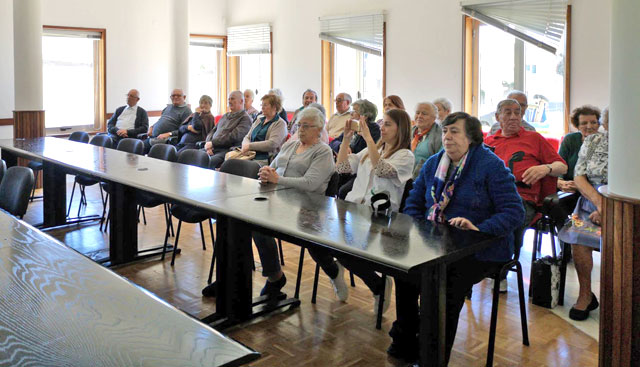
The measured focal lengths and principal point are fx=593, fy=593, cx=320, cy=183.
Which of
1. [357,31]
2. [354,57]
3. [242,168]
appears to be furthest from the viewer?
[354,57]

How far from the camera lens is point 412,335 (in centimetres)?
285

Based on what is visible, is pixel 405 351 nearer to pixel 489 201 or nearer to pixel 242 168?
pixel 489 201

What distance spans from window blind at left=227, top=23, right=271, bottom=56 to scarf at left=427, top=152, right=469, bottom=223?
7.53 meters

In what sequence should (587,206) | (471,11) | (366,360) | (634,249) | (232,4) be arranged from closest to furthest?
(634,249)
(366,360)
(587,206)
(471,11)
(232,4)

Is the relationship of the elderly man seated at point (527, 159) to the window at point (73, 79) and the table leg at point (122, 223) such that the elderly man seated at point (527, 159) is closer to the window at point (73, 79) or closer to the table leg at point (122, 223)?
the table leg at point (122, 223)

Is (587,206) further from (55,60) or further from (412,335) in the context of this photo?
(55,60)

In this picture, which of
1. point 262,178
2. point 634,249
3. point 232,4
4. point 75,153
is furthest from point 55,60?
point 634,249

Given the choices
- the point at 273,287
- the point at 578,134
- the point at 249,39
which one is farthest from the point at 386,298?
the point at 249,39

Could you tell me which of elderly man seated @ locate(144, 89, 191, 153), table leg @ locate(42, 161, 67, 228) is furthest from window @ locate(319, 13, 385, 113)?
table leg @ locate(42, 161, 67, 228)

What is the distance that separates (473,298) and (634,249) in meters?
1.63

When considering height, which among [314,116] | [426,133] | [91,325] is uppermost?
[314,116]

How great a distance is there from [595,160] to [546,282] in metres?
0.80

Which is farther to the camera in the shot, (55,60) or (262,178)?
(55,60)

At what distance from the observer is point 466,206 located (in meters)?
2.85
